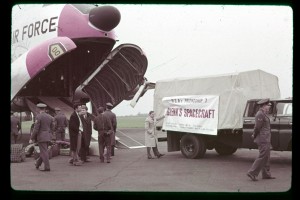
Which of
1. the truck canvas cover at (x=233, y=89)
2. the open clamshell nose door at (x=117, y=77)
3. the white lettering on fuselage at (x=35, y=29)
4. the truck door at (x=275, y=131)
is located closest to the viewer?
the truck door at (x=275, y=131)

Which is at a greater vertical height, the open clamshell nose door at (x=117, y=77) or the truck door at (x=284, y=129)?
the open clamshell nose door at (x=117, y=77)

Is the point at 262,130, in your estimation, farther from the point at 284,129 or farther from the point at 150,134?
the point at 150,134

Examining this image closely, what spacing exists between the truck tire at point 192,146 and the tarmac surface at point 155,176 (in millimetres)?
222

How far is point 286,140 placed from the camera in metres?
9.66

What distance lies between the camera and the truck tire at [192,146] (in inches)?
456

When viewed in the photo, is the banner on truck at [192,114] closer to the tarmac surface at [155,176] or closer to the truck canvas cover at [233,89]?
the truck canvas cover at [233,89]

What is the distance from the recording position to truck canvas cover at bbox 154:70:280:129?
1093 centimetres

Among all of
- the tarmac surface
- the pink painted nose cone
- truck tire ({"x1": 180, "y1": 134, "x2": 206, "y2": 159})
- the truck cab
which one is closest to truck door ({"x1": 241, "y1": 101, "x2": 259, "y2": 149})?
the truck cab

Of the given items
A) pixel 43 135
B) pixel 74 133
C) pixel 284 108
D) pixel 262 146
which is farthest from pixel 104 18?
pixel 262 146

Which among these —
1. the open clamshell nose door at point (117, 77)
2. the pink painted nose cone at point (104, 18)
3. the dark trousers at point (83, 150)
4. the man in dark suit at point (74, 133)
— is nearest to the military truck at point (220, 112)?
the dark trousers at point (83, 150)

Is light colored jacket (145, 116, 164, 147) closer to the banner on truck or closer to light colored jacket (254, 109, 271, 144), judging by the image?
the banner on truck

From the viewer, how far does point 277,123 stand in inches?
388
